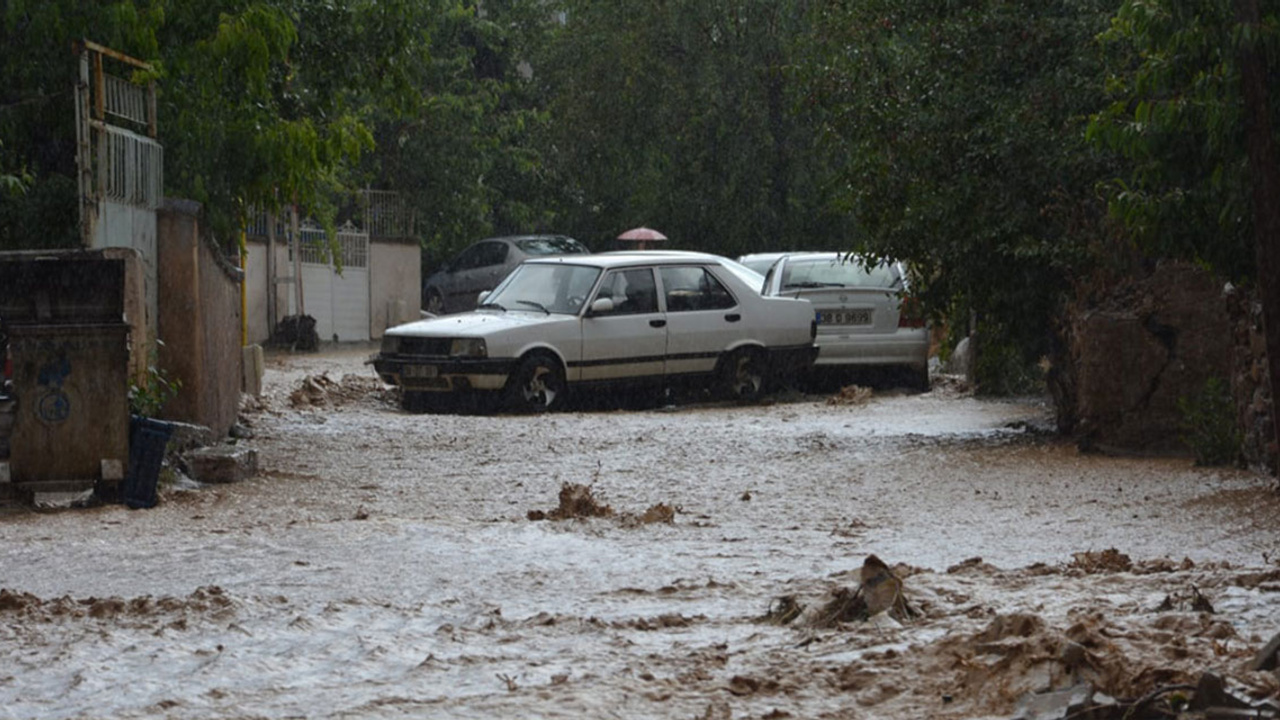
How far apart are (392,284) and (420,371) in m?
16.1

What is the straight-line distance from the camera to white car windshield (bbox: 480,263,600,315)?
18.8 metres

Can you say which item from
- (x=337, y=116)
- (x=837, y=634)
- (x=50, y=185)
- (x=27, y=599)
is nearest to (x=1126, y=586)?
(x=837, y=634)

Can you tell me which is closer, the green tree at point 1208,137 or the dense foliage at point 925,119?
the green tree at point 1208,137

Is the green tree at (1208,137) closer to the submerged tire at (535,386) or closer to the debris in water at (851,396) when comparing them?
the submerged tire at (535,386)

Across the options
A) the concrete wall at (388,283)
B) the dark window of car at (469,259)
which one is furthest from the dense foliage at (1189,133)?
the dark window of car at (469,259)

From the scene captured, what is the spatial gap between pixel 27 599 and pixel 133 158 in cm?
595

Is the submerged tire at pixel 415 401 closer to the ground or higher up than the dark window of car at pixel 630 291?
closer to the ground

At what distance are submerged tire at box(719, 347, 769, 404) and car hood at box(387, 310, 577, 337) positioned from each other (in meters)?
2.12

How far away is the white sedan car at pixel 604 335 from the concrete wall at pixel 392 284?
1379 centimetres

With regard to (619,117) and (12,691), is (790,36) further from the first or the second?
(12,691)

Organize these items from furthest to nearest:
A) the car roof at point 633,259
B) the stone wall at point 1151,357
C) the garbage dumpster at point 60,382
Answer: the car roof at point 633,259 → the stone wall at point 1151,357 → the garbage dumpster at point 60,382

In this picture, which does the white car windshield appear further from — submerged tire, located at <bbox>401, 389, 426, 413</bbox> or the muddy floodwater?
the muddy floodwater

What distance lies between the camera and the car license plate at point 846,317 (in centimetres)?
2097

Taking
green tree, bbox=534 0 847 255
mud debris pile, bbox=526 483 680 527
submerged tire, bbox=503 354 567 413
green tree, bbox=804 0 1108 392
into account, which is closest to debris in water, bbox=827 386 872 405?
submerged tire, bbox=503 354 567 413
